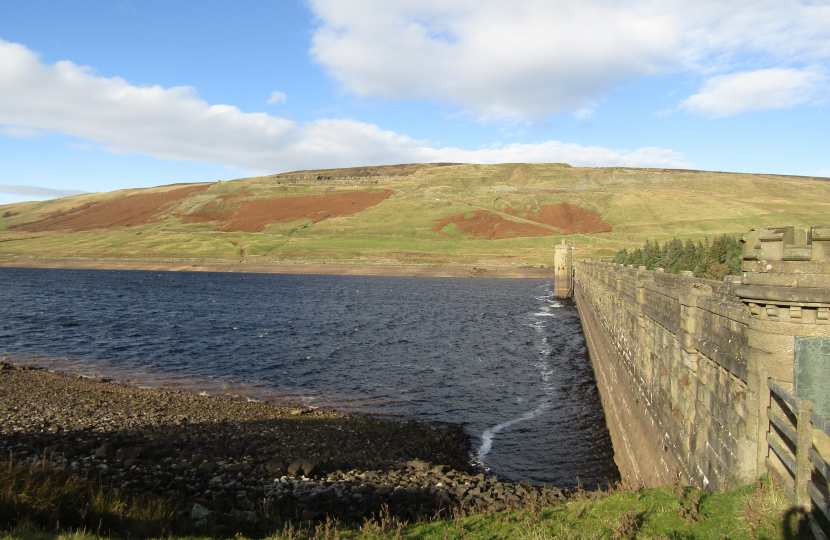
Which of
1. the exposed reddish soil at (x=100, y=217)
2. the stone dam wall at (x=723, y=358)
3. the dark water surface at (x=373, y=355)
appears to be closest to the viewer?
the stone dam wall at (x=723, y=358)

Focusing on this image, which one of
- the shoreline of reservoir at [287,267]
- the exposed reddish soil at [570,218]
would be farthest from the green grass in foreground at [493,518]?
the exposed reddish soil at [570,218]

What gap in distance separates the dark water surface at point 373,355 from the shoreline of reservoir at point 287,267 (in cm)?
4731

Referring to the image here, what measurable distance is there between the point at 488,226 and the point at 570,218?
1090 inches

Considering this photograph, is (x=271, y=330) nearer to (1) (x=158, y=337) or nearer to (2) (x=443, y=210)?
(1) (x=158, y=337)

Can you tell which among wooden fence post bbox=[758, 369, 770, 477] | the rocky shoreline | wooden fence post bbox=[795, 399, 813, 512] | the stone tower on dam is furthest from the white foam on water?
wooden fence post bbox=[795, 399, 813, 512]

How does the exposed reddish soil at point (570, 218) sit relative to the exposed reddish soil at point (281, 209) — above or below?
below

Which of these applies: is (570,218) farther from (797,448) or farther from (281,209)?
(797,448)

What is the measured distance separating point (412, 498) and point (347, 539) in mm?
4906

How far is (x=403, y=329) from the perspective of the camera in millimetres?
48156

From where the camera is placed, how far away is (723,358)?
8.13 metres

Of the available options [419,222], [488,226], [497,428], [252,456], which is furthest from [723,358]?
[419,222]

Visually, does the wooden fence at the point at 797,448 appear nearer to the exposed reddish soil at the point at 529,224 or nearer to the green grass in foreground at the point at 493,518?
the green grass in foreground at the point at 493,518

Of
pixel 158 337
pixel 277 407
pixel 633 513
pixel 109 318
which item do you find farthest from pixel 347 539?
pixel 109 318

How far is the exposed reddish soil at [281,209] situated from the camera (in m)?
172
